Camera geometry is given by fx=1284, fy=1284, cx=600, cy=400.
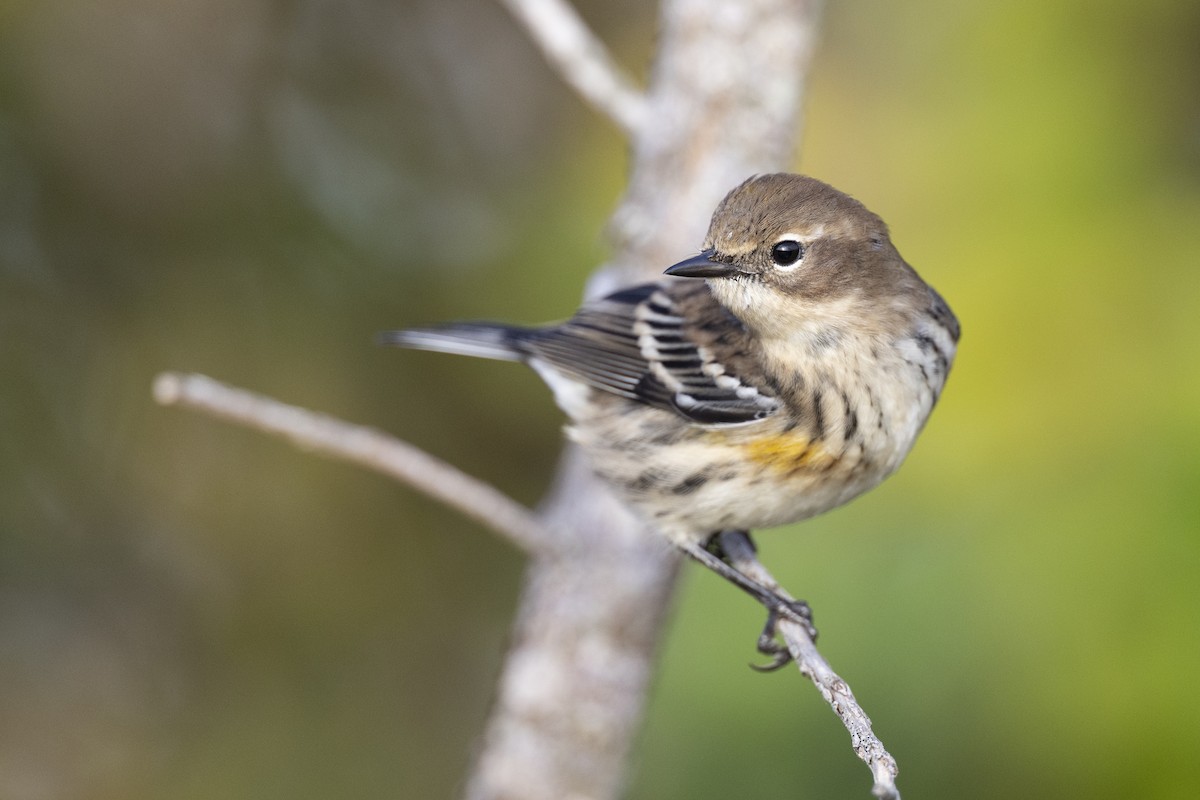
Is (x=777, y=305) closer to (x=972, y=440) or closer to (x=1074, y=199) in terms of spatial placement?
(x=972, y=440)

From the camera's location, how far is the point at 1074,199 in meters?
3.52

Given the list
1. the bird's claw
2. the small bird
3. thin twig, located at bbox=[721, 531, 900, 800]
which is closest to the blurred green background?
the bird's claw

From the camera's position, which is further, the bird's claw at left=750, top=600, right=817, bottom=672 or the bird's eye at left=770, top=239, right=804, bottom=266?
the bird's claw at left=750, top=600, right=817, bottom=672

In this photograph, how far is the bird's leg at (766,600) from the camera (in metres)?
2.65

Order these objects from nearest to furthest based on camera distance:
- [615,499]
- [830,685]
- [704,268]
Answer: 1. [830,685]
2. [704,268]
3. [615,499]

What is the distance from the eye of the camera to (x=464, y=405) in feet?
13.9

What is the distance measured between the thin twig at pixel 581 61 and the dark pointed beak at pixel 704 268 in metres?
0.91

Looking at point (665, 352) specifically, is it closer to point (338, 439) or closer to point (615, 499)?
point (615, 499)

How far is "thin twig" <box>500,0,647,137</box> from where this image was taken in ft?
10.6

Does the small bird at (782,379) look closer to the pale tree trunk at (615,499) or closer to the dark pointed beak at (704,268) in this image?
the dark pointed beak at (704,268)

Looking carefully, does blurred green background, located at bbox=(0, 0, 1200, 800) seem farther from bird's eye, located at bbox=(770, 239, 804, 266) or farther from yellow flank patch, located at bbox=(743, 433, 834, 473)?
bird's eye, located at bbox=(770, 239, 804, 266)

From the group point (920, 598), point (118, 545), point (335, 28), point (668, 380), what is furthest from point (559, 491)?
point (335, 28)

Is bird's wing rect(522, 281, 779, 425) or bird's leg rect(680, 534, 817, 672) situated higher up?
bird's wing rect(522, 281, 779, 425)

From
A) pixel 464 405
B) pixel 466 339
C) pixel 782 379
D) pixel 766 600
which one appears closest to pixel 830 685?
pixel 766 600
